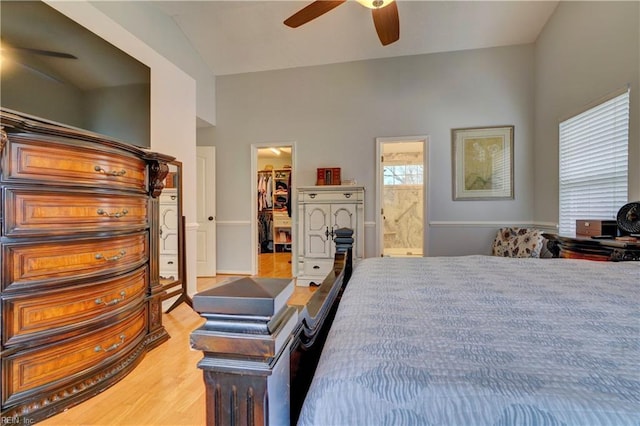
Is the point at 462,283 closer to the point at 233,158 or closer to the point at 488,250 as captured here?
the point at 488,250

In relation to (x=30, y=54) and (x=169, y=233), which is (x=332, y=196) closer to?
(x=169, y=233)

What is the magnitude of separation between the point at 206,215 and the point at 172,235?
1777 mm

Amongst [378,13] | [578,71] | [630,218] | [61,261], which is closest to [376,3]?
[378,13]

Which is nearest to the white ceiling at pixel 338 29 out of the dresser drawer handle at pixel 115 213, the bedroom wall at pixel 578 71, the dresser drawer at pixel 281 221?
the bedroom wall at pixel 578 71


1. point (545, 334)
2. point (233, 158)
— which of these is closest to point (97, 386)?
point (545, 334)

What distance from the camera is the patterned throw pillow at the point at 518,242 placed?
127 inches

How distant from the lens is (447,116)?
13.3 ft

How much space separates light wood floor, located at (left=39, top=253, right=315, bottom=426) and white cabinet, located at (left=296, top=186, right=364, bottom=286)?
208 centimetres

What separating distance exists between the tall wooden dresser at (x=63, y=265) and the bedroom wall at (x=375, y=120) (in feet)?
9.06

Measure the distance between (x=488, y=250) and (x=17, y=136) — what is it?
15.1 ft

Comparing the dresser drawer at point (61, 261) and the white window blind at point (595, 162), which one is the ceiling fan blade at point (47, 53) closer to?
the dresser drawer at point (61, 261)

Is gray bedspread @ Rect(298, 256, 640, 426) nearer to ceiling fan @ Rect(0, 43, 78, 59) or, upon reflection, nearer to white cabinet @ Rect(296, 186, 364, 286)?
ceiling fan @ Rect(0, 43, 78, 59)

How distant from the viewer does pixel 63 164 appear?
59.2 inches

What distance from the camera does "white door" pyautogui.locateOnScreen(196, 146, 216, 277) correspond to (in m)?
4.57
